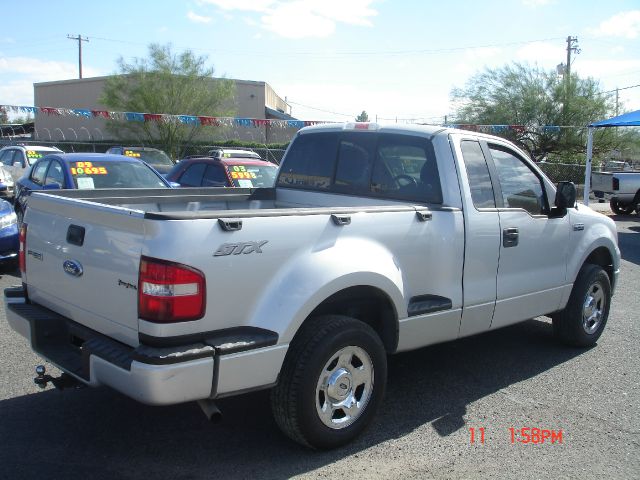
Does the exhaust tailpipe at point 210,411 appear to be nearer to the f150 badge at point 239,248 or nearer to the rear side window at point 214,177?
the f150 badge at point 239,248

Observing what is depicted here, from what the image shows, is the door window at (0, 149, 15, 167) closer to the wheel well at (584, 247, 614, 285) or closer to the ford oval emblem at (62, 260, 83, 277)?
the ford oval emblem at (62, 260, 83, 277)

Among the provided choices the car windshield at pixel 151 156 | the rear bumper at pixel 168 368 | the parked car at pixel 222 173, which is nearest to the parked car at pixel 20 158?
the car windshield at pixel 151 156

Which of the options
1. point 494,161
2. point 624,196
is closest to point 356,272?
point 494,161

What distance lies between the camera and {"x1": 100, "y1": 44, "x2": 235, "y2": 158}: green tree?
36906 millimetres

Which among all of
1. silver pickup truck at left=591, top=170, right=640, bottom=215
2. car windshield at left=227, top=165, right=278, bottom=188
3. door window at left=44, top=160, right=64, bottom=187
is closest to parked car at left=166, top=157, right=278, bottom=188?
car windshield at left=227, top=165, right=278, bottom=188

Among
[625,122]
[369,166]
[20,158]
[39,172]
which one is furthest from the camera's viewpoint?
[20,158]

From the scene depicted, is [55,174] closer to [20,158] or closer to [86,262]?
[86,262]

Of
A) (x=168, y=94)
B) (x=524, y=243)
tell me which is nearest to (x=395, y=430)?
(x=524, y=243)

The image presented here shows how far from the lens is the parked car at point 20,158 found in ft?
56.1

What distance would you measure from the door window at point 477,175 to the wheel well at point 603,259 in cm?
187

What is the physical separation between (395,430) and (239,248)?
181 centimetres

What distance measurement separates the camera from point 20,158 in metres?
17.5

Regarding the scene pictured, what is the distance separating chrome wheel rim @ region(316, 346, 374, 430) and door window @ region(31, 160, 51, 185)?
29.7 ft

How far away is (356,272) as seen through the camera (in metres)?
3.64
